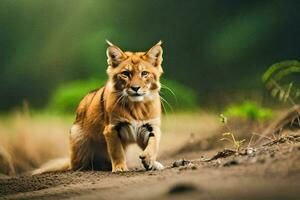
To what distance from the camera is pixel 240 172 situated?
4.95m

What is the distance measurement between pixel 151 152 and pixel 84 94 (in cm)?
403

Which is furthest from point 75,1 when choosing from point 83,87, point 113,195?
point 113,195

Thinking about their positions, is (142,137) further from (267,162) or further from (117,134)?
(267,162)

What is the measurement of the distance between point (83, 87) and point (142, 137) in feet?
13.5

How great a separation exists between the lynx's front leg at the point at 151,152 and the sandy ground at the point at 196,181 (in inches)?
4.5

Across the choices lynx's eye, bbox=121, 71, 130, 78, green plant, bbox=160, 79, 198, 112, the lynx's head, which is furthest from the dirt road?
green plant, bbox=160, 79, 198, 112

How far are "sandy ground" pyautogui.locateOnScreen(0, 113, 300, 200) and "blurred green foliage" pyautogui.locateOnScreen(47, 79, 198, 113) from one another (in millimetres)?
3416

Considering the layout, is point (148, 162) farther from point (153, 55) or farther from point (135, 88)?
point (153, 55)

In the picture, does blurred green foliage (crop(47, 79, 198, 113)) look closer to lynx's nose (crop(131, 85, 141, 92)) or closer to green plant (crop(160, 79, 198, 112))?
green plant (crop(160, 79, 198, 112))

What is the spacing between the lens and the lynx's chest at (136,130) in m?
6.61

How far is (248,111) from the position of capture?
9562mm

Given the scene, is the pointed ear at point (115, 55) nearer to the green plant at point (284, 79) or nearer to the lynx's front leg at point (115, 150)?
the lynx's front leg at point (115, 150)

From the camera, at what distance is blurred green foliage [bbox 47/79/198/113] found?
998cm

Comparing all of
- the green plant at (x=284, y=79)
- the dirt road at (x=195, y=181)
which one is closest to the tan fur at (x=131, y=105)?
the dirt road at (x=195, y=181)
